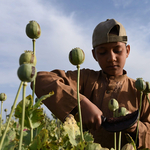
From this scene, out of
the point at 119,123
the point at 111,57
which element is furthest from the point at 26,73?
the point at 111,57

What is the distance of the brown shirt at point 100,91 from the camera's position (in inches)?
40.6

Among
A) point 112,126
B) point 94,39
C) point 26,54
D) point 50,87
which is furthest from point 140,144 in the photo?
point 26,54

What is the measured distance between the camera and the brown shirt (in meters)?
1.03

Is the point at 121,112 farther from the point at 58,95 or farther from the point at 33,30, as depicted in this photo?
the point at 33,30

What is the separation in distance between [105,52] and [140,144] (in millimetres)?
638

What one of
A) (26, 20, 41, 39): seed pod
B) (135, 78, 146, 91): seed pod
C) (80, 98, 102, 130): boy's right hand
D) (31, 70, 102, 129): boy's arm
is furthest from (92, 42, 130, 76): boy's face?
(26, 20, 41, 39): seed pod

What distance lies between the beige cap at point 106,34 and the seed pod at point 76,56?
79cm

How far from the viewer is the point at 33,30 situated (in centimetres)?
73

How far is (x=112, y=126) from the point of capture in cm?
79

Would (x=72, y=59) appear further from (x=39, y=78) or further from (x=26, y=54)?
(x=39, y=78)

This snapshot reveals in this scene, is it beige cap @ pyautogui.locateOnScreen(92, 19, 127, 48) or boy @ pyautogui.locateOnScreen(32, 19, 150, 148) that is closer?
boy @ pyautogui.locateOnScreen(32, 19, 150, 148)

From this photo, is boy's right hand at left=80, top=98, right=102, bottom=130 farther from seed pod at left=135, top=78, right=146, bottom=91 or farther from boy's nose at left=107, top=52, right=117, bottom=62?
boy's nose at left=107, top=52, right=117, bottom=62

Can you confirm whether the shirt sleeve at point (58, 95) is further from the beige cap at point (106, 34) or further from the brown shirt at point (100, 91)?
the beige cap at point (106, 34)

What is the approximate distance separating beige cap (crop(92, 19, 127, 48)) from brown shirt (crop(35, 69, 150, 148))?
0.27 metres
